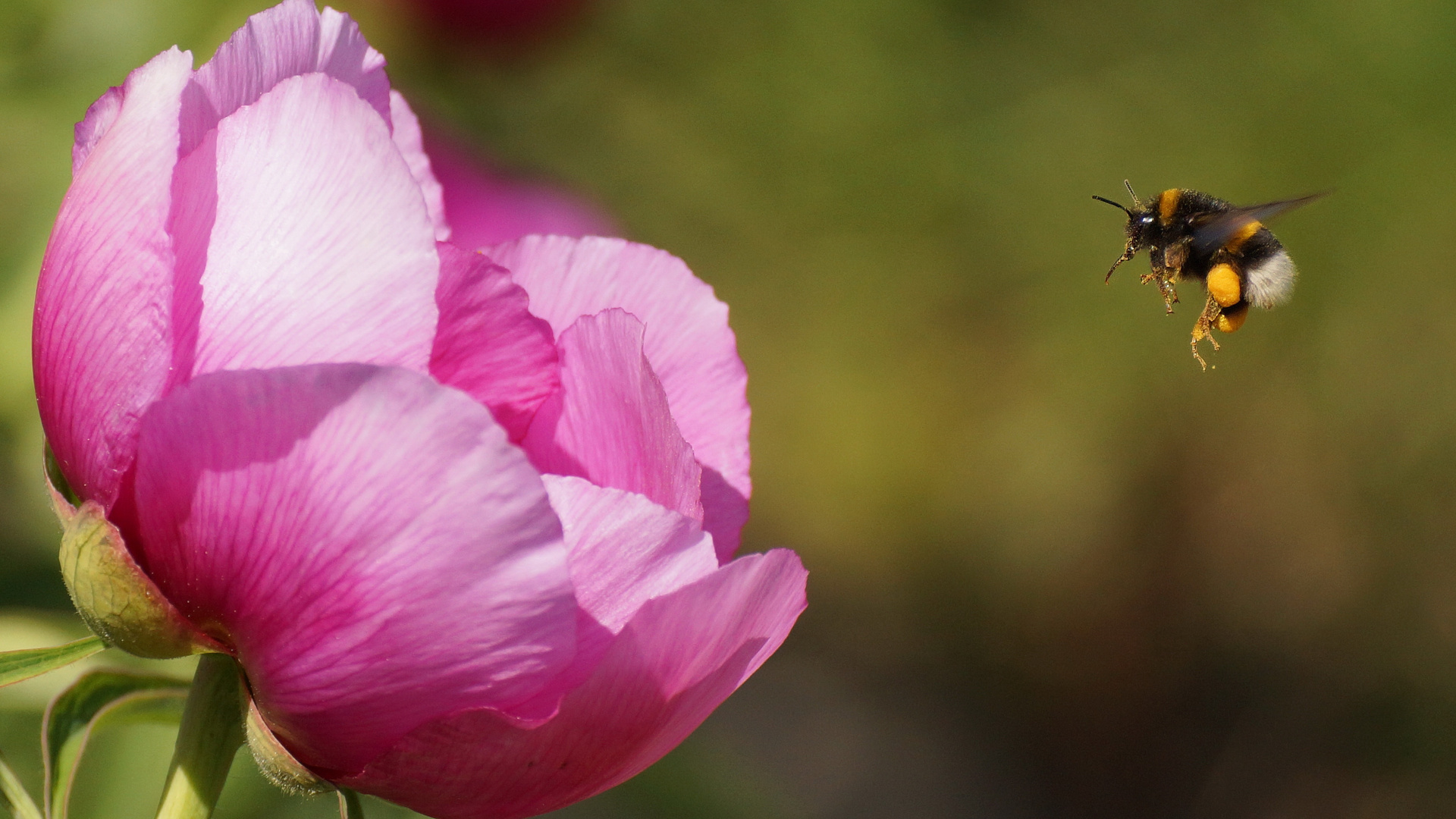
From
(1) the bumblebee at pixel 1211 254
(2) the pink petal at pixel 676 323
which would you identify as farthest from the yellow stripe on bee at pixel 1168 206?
(2) the pink petal at pixel 676 323

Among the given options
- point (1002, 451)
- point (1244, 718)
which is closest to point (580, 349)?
point (1244, 718)

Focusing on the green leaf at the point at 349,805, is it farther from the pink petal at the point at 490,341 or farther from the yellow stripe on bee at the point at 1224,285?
the yellow stripe on bee at the point at 1224,285

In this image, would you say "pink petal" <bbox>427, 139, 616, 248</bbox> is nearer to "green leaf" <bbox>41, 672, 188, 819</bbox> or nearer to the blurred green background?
"green leaf" <bbox>41, 672, 188, 819</bbox>

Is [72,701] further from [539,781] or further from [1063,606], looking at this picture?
[1063,606]

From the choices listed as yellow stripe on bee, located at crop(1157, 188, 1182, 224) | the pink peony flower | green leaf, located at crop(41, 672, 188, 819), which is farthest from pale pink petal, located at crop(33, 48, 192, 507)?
yellow stripe on bee, located at crop(1157, 188, 1182, 224)

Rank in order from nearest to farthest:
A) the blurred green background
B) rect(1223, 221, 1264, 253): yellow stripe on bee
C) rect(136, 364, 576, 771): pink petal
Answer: rect(136, 364, 576, 771): pink petal, rect(1223, 221, 1264, 253): yellow stripe on bee, the blurred green background

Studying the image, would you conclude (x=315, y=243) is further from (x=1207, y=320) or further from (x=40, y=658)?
(x=1207, y=320)
